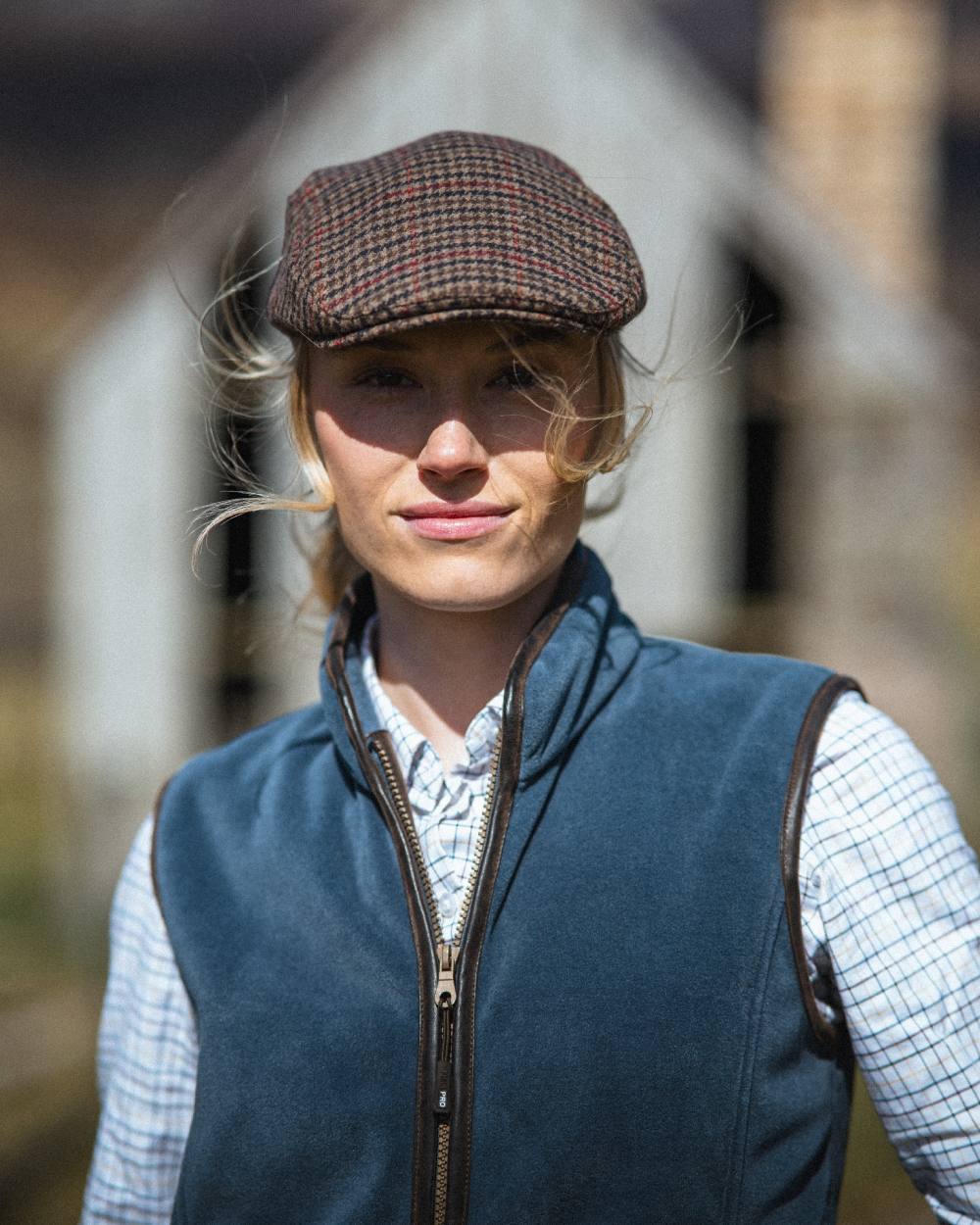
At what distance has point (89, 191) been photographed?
17438mm

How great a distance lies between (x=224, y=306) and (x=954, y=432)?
5.02 metres

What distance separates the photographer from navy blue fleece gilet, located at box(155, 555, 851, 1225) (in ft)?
4.38

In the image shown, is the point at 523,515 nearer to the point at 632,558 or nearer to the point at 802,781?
the point at 802,781

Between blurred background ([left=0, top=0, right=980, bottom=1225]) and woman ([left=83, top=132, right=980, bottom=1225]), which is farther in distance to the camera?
blurred background ([left=0, top=0, right=980, bottom=1225])

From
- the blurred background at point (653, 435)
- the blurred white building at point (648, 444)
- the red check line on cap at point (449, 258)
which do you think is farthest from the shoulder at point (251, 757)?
the blurred white building at point (648, 444)

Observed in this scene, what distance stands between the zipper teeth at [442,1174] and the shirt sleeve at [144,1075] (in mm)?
338

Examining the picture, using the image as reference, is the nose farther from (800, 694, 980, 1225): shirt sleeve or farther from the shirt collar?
(800, 694, 980, 1225): shirt sleeve

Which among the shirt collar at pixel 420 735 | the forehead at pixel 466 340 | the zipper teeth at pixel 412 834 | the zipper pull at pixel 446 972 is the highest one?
the forehead at pixel 466 340

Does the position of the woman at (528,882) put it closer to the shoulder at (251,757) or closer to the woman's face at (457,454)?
the woman's face at (457,454)

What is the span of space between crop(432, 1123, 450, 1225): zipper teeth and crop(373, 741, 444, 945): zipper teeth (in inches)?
7.5

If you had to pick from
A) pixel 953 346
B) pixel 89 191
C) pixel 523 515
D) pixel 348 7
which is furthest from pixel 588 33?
pixel 89 191

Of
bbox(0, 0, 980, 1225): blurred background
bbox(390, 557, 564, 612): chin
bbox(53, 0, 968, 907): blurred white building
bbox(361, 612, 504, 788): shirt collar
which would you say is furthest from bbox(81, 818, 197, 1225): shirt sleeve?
bbox(53, 0, 968, 907): blurred white building

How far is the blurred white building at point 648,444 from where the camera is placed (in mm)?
5523

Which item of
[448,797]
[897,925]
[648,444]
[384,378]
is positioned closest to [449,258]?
[384,378]
